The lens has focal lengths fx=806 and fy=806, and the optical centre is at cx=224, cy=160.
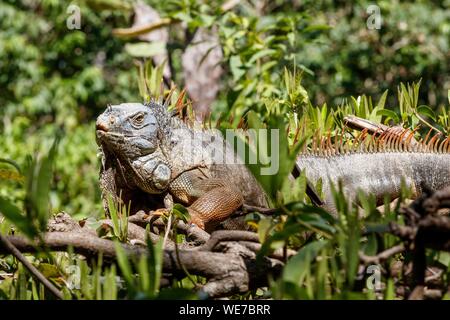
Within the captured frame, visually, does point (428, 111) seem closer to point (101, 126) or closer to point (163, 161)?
point (163, 161)

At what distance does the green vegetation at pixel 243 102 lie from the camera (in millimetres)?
1546

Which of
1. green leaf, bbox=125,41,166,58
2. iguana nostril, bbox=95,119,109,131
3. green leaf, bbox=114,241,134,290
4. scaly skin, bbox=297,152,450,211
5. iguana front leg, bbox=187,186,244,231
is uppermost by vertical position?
green leaf, bbox=125,41,166,58

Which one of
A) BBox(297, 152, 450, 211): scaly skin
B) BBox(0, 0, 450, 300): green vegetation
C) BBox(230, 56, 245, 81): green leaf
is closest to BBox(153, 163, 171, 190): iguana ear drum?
BBox(0, 0, 450, 300): green vegetation

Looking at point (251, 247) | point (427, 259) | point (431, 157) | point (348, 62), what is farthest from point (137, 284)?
point (348, 62)

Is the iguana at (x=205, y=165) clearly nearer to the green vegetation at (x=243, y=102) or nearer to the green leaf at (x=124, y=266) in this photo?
the green vegetation at (x=243, y=102)

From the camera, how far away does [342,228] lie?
154cm

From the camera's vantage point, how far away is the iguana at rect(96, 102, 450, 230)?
2.78m

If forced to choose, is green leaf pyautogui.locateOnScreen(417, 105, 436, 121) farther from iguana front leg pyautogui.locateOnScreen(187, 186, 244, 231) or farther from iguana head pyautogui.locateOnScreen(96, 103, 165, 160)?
iguana head pyautogui.locateOnScreen(96, 103, 165, 160)

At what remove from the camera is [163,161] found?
2.86 meters

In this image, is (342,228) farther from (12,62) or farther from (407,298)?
(12,62)

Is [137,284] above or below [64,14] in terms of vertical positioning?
below

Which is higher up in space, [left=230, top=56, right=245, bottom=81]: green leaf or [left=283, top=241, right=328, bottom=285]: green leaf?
[left=230, top=56, right=245, bottom=81]: green leaf

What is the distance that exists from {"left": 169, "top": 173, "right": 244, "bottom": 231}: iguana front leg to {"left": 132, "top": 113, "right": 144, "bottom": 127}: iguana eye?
236 millimetres

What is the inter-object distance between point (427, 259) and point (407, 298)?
117 millimetres
